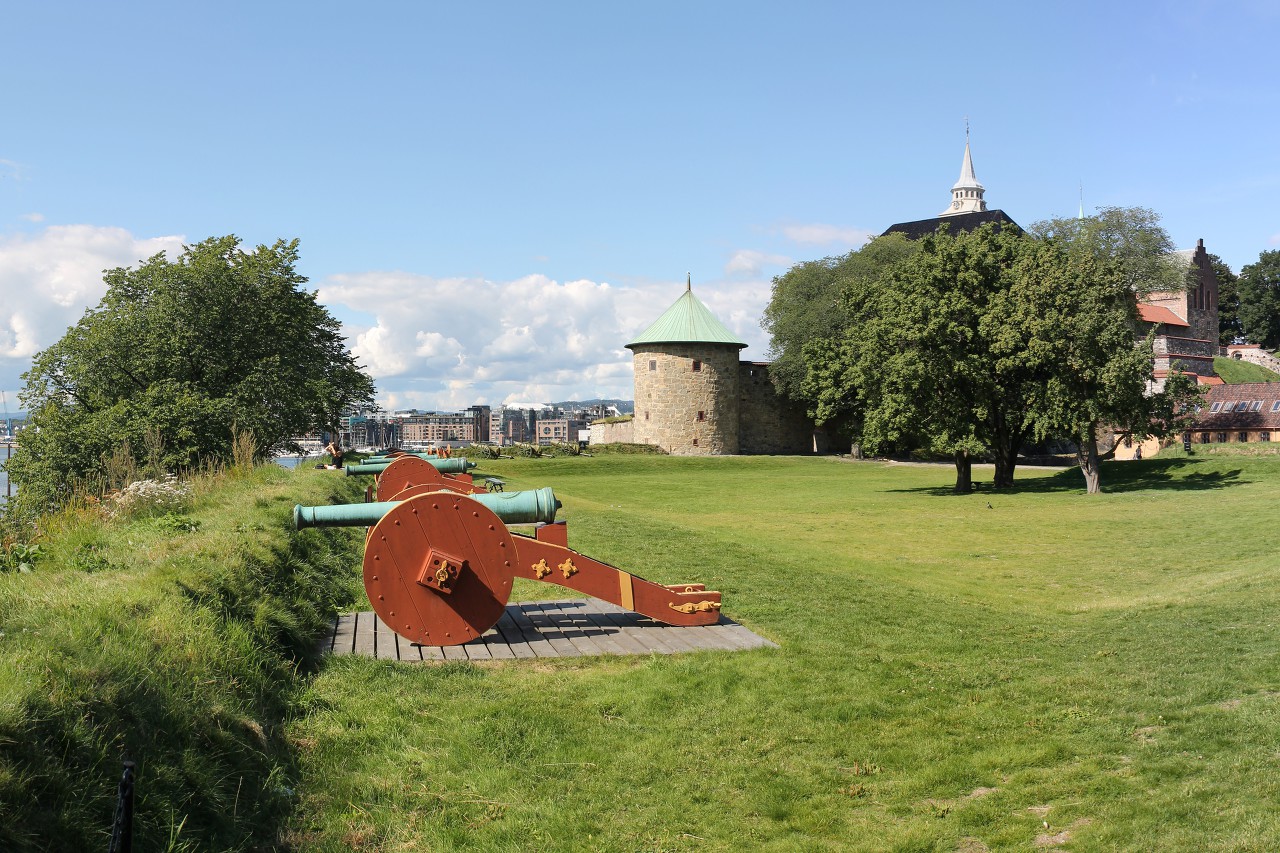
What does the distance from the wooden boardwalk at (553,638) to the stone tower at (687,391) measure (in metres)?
44.9

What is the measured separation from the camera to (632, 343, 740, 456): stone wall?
176 ft

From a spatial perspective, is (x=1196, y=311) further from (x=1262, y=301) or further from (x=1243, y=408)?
(x=1243, y=408)

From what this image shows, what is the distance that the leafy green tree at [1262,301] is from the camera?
291 feet

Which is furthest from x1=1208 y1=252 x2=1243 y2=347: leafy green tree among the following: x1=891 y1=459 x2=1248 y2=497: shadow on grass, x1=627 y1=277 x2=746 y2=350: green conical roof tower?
x1=891 y1=459 x2=1248 y2=497: shadow on grass

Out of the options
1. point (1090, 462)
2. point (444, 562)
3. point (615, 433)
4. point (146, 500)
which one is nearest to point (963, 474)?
point (1090, 462)

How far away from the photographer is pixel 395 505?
6871 mm

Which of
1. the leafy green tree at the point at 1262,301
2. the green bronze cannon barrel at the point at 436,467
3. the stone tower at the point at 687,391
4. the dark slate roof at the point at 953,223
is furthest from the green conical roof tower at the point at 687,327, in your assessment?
the leafy green tree at the point at 1262,301

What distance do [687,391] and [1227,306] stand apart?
67050mm

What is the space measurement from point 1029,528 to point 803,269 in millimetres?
38869

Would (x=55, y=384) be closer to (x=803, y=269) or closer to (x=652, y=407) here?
(x=652, y=407)

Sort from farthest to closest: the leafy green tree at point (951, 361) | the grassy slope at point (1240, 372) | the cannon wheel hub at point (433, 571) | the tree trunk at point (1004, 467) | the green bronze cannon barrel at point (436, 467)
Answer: the grassy slope at point (1240, 372) < the tree trunk at point (1004, 467) < the leafy green tree at point (951, 361) < the green bronze cannon barrel at point (436, 467) < the cannon wheel hub at point (433, 571)

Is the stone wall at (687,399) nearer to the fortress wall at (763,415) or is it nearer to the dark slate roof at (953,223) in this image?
the fortress wall at (763,415)

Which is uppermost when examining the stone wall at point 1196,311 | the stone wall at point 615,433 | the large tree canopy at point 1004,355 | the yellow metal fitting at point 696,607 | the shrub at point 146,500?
the stone wall at point 1196,311

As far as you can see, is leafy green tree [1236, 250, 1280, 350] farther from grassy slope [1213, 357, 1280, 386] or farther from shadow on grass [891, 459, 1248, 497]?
shadow on grass [891, 459, 1248, 497]
